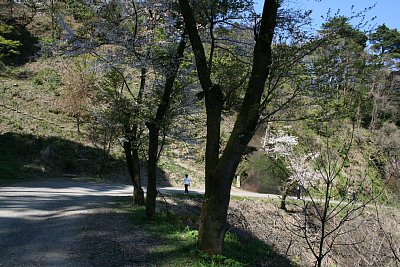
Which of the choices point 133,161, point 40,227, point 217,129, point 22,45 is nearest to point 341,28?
point 217,129

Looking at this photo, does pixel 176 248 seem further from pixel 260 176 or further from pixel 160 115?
pixel 260 176

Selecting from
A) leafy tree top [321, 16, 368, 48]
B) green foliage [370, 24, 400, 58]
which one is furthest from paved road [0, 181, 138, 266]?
green foliage [370, 24, 400, 58]

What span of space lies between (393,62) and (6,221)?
41532 millimetres

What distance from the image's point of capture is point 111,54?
9844 millimetres

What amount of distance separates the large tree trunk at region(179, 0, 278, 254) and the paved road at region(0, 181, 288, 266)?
7.97 ft

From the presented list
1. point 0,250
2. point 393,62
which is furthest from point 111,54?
point 393,62

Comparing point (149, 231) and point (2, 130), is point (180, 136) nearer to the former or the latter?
point (149, 231)

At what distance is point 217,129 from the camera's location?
6879 millimetres

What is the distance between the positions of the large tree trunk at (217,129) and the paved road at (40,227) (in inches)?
95.6

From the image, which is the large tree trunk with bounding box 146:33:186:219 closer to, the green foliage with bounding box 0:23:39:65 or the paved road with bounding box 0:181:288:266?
the paved road with bounding box 0:181:288:266

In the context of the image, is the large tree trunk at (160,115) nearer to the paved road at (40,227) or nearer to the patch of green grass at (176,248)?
the patch of green grass at (176,248)

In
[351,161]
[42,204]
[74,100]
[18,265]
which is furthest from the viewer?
[351,161]

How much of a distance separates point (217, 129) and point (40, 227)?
5137 millimetres

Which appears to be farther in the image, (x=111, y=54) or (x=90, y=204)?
(x=90, y=204)
